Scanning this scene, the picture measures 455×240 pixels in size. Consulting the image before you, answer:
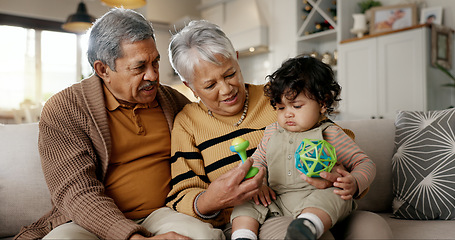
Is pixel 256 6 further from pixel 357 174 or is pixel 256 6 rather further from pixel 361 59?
pixel 357 174

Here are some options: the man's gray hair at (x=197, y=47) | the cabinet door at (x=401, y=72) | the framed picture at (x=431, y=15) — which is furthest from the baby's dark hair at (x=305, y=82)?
the framed picture at (x=431, y=15)

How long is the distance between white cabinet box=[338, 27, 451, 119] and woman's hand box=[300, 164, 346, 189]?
11.8ft

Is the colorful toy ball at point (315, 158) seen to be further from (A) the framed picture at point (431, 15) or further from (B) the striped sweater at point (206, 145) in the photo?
(A) the framed picture at point (431, 15)

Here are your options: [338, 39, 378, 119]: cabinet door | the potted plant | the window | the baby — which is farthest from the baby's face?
the window

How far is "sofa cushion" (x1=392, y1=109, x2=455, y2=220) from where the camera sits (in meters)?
1.67

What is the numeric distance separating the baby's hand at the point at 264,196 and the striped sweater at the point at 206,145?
0.80ft

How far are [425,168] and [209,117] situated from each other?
93 cm

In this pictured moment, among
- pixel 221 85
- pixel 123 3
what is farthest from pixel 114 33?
pixel 123 3

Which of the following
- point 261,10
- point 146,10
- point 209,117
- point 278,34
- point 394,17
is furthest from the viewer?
point 146,10

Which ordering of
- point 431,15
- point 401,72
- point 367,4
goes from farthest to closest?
point 367,4 → point 431,15 → point 401,72

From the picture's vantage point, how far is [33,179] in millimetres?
1791

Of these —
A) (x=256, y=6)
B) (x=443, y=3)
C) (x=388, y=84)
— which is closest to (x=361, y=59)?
(x=388, y=84)

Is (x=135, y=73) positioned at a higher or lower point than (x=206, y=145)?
higher

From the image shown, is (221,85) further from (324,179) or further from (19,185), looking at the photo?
(19,185)
